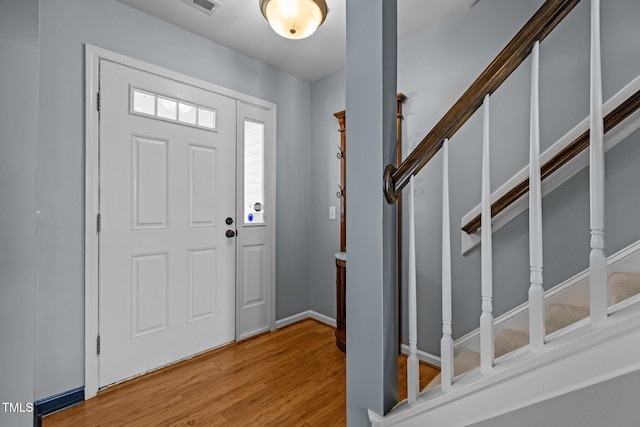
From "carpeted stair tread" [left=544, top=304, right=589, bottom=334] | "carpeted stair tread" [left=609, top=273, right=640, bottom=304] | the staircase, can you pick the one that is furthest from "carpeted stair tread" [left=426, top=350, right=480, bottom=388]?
"carpeted stair tread" [left=609, top=273, right=640, bottom=304]

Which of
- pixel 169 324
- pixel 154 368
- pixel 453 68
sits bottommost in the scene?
pixel 154 368

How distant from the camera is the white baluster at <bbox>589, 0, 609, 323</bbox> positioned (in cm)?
74

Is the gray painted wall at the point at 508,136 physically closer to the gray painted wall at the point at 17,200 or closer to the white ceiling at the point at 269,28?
the white ceiling at the point at 269,28

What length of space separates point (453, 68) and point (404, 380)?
2230mm

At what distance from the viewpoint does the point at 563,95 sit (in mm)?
1683

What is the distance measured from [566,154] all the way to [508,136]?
15.8 inches

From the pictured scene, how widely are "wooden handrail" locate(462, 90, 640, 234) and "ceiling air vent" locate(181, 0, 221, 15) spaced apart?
2.27m

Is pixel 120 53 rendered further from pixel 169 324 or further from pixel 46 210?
pixel 169 324

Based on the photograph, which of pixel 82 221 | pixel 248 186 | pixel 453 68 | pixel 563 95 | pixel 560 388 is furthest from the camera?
pixel 248 186

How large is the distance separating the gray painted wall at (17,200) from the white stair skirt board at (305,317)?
7.49ft

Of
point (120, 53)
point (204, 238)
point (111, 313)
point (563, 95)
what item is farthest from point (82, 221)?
point (563, 95)

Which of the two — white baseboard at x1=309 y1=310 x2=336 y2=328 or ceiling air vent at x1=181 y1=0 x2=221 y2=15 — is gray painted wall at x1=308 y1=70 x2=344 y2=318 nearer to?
white baseboard at x1=309 y1=310 x2=336 y2=328

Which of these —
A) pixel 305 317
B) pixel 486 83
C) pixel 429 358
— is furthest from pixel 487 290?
pixel 305 317

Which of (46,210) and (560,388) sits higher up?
(46,210)
